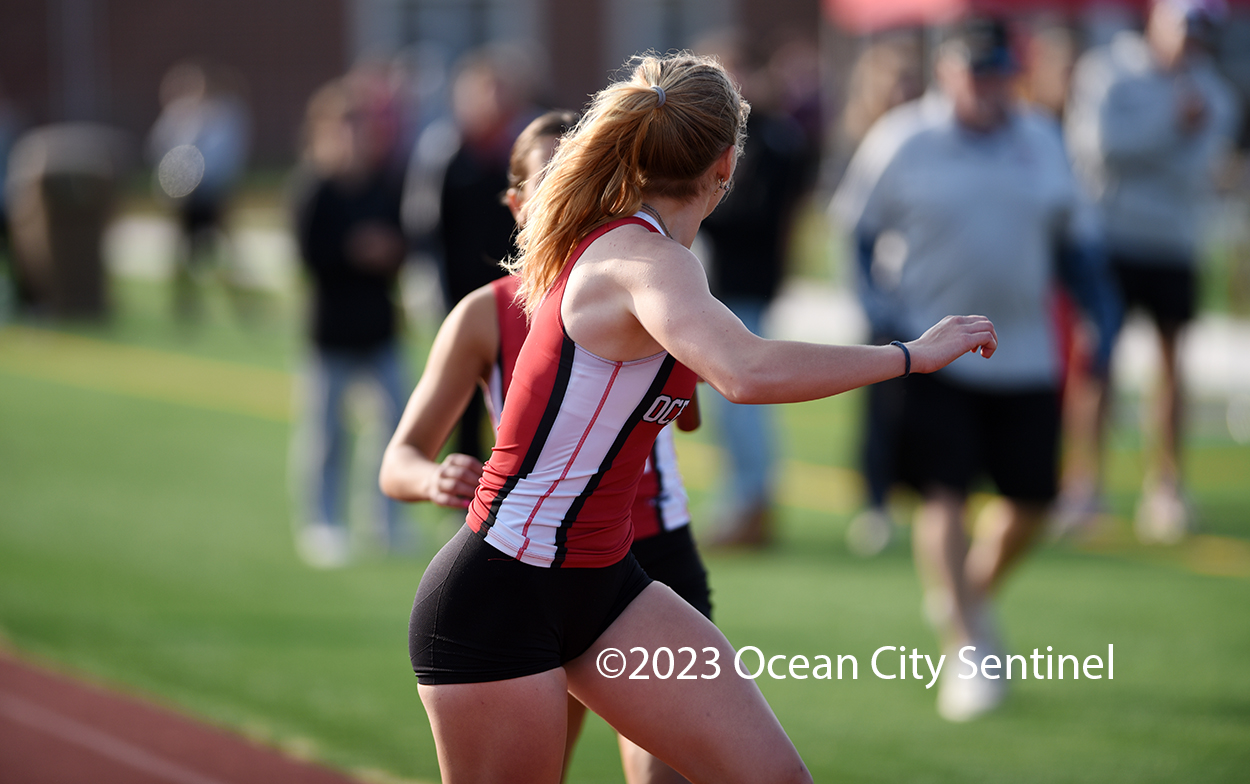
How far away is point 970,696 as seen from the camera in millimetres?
4980

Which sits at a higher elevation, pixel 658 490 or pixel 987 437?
pixel 658 490

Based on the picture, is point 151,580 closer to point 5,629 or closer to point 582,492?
point 5,629

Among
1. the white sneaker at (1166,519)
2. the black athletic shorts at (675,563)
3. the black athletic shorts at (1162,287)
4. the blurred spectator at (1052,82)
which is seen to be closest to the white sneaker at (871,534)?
the white sneaker at (1166,519)

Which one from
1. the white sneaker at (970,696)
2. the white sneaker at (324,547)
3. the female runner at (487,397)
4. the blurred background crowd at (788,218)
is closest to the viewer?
the female runner at (487,397)

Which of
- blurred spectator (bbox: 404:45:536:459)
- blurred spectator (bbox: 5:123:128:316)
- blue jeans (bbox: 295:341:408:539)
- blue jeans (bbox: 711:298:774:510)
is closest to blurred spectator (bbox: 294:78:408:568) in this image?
blue jeans (bbox: 295:341:408:539)

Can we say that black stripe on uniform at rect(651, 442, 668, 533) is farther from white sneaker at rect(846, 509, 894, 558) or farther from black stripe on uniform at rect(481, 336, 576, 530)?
white sneaker at rect(846, 509, 894, 558)

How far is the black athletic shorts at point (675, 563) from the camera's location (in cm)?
333

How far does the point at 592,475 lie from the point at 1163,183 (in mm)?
5855

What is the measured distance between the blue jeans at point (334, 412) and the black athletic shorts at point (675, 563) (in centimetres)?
415

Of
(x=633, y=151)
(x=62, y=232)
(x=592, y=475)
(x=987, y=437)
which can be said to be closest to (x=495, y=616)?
(x=592, y=475)

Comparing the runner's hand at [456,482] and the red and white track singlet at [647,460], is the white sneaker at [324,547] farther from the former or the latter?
the runner's hand at [456,482]

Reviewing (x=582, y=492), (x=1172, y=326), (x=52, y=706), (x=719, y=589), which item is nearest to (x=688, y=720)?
(x=582, y=492)

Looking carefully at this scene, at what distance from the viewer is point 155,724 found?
495 cm

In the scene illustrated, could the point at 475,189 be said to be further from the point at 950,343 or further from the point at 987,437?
the point at 950,343
